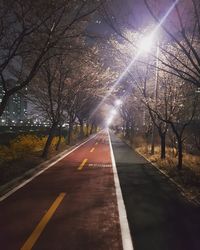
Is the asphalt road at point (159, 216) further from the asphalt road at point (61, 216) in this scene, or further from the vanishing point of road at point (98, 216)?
the asphalt road at point (61, 216)

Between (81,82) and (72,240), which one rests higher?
(81,82)

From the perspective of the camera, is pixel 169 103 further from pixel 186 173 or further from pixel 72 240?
pixel 72 240

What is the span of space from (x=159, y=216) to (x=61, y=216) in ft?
7.89

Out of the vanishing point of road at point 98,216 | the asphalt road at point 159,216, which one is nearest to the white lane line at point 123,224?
the vanishing point of road at point 98,216

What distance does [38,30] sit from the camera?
12.6 metres

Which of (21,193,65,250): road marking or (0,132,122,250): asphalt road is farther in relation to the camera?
(0,132,122,250): asphalt road

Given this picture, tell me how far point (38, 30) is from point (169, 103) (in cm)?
940

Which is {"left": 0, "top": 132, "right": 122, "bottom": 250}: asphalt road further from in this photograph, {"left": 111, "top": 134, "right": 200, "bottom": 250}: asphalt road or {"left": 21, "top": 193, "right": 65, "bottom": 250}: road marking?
{"left": 111, "top": 134, "right": 200, "bottom": 250}: asphalt road

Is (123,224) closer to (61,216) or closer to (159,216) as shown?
(159,216)

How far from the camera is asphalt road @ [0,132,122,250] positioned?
21.7 feet

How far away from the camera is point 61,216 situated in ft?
28.1

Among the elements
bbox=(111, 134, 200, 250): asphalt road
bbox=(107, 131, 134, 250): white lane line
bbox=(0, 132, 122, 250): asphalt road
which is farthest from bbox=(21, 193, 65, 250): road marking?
bbox=(111, 134, 200, 250): asphalt road

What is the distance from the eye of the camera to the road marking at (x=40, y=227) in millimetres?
6420

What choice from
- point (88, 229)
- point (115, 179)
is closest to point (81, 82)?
point (115, 179)
